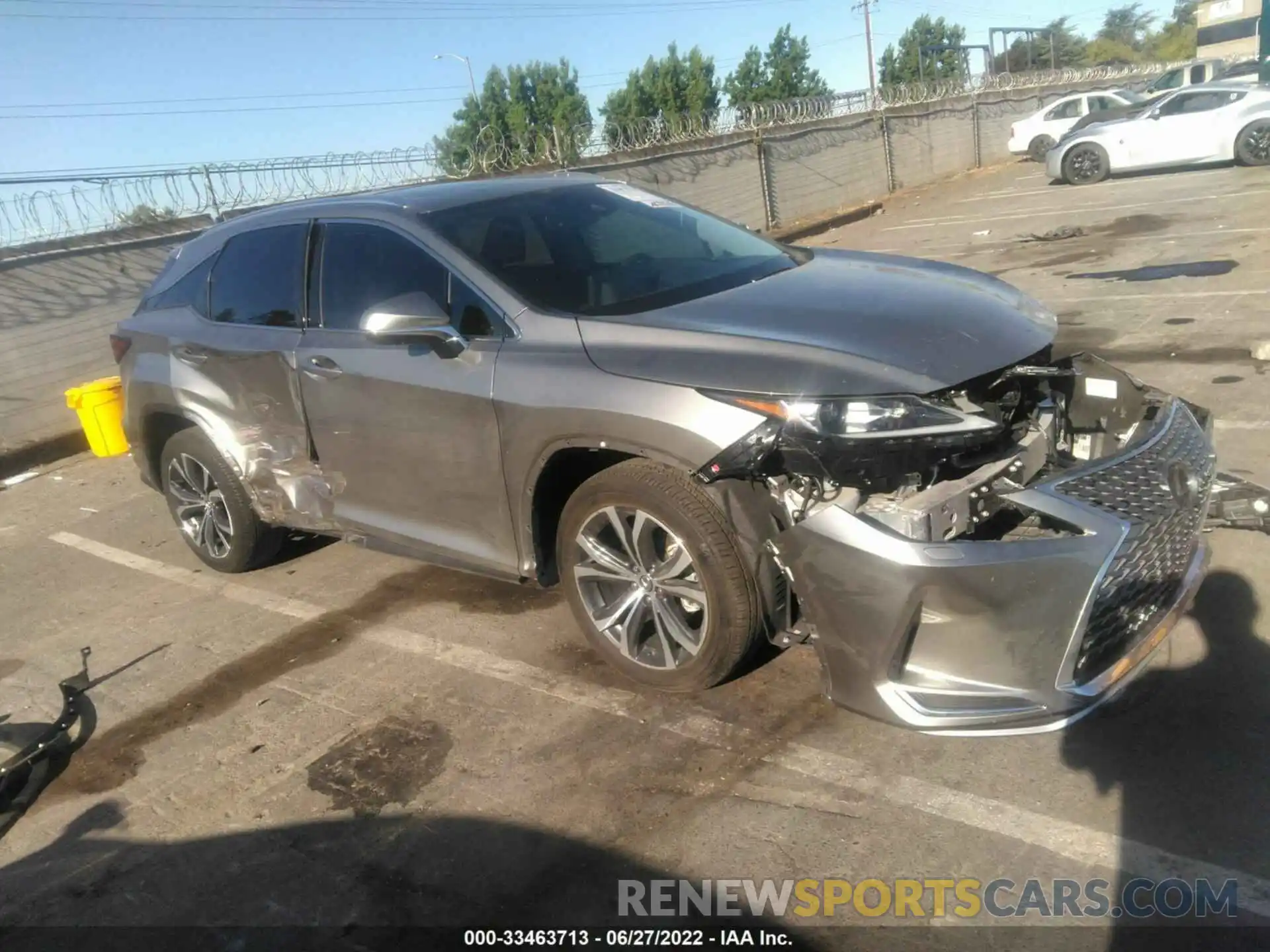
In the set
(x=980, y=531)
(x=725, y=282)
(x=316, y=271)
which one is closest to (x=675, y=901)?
(x=980, y=531)

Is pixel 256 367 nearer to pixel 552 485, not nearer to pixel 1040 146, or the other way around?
pixel 552 485

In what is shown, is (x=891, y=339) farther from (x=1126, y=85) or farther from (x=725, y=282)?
(x=1126, y=85)

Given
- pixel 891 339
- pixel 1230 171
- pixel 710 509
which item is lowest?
pixel 1230 171

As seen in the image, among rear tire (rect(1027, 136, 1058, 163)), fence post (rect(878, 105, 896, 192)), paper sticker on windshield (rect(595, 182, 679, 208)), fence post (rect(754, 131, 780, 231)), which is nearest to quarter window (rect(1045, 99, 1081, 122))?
rear tire (rect(1027, 136, 1058, 163))

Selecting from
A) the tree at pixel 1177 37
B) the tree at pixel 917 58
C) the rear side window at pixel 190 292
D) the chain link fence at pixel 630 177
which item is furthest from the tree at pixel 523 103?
the rear side window at pixel 190 292

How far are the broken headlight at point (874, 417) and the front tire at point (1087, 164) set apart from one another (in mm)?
19379

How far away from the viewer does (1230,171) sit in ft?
61.5

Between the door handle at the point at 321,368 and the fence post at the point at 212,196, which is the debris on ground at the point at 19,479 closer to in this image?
the fence post at the point at 212,196

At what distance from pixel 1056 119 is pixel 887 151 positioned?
18.3 feet

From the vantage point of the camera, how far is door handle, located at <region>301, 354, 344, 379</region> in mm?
4527

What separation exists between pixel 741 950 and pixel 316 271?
3.42 m

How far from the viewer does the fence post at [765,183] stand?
1998cm

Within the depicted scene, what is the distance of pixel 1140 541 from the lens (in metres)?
2.97

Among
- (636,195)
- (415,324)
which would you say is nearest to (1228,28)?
(636,195)
